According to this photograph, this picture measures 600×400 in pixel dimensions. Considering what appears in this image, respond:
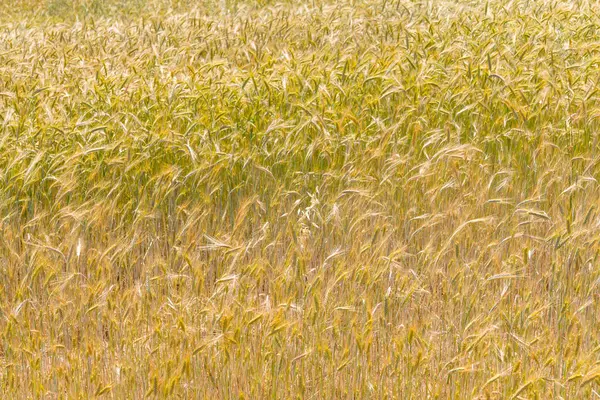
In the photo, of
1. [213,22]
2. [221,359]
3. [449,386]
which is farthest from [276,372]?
[213,22]

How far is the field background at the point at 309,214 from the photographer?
8.57ft

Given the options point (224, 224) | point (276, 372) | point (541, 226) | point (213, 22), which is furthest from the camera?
point (213, 22)

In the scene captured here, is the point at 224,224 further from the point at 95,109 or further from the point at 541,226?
the point at 541,226

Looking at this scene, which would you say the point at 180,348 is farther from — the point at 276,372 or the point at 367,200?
the point at 367,200

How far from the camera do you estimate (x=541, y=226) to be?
11.0 feet

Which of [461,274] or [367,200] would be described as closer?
[461,274]

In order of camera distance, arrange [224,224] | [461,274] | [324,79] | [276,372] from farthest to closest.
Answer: [324,79] → [224,224] → [461,274] → [276,372]

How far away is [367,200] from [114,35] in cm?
359

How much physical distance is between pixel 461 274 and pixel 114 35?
4347 mm

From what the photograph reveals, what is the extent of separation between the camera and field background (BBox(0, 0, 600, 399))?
2.61 m

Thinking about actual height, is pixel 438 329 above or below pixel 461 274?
below

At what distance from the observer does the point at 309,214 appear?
3.50 meters

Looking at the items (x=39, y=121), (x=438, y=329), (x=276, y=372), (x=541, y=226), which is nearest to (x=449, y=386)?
(x=438, y=329)

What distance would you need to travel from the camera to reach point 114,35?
652 centimetres
